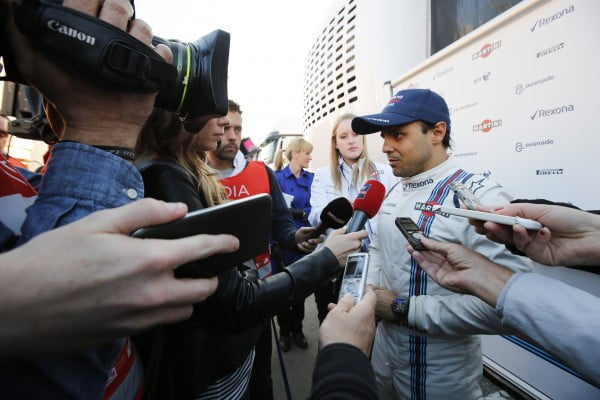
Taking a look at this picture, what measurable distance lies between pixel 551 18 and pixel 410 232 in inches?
67.8

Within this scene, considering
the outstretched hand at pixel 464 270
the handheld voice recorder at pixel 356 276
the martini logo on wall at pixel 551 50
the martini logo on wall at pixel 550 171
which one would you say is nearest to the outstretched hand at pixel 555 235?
the outstretched hand at pixel 464 270

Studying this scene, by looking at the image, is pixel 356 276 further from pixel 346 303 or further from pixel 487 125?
pixel 487 125

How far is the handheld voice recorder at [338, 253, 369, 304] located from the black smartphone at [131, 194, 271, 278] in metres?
0.46

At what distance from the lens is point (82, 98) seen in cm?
49

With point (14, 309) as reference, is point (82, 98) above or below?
above

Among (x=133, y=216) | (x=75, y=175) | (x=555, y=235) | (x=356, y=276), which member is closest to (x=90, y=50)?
(x=75, y=175)

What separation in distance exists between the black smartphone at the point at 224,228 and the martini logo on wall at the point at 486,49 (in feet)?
7.62

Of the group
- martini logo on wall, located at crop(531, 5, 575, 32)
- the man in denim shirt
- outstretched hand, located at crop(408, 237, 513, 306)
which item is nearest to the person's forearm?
outstretched hand, located at crop(408, 237, 513, 306)

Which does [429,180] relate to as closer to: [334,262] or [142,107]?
[334,262]

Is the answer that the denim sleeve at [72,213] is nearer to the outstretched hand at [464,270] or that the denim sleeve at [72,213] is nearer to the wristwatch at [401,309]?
the outstretched hand at [464,270]

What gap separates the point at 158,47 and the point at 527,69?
2216mm

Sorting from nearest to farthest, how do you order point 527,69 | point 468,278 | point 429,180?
point 468,278, point 429,180, point 527,69

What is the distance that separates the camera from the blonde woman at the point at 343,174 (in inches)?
97.0

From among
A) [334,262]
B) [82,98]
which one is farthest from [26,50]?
[334,262]
